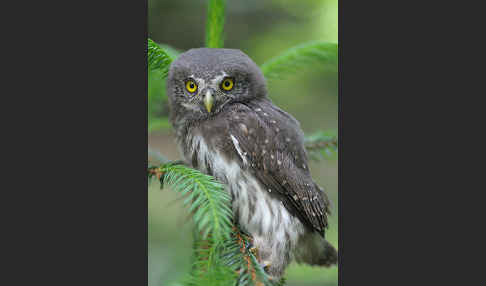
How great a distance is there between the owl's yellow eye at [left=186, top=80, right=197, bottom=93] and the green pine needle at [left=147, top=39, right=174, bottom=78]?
14 cm

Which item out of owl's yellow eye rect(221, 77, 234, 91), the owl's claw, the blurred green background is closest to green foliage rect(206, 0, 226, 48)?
the blurred green background

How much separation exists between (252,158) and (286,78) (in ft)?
2.04

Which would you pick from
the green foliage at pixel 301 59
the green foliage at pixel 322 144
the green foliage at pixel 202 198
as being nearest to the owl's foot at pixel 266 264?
the green foliage at pixel 202 198

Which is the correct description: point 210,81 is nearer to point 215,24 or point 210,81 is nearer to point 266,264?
point 215,24

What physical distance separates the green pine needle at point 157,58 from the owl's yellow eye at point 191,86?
5.6 inches

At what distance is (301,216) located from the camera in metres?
1.94

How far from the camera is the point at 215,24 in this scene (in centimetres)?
194

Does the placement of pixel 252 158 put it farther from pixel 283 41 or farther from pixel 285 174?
pixel 283 41

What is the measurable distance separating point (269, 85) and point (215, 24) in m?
0.44

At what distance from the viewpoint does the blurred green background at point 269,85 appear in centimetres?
177

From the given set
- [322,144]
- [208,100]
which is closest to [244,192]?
[208,100]

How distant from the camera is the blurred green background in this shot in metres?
1.77

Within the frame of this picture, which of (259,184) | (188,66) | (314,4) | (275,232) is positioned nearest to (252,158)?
(259,184)

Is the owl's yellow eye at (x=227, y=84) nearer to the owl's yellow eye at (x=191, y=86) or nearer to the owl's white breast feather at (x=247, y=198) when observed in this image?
the owl's yellow eye at (x=191, y=86)
